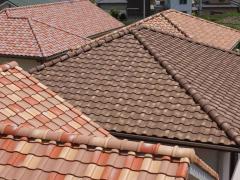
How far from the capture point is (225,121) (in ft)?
33.7

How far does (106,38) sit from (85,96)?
2.92 m

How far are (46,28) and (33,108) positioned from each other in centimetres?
1937

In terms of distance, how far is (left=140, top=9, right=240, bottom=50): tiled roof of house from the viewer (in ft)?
68.7

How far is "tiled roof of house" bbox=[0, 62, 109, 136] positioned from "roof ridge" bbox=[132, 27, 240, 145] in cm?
293

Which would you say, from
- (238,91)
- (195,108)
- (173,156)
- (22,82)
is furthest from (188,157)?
(238,91)

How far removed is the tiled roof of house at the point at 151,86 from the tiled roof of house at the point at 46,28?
32.7ft

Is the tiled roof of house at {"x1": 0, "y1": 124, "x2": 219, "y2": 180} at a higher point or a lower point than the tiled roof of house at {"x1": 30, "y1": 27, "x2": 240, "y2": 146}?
higher

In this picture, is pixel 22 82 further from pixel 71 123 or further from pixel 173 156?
pixel 173 156

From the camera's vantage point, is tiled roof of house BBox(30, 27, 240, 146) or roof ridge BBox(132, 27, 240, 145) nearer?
roof ridge BBox(132, 27, 240, 145)

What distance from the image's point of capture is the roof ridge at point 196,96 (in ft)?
32.5

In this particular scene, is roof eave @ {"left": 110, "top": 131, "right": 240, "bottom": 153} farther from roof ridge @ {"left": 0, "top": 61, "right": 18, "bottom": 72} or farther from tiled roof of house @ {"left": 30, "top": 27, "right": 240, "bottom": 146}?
roof ridge @ {"left": 0, "top": 61, "right": 18, "bottom": 72}

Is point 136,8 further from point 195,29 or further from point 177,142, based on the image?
point 177,142

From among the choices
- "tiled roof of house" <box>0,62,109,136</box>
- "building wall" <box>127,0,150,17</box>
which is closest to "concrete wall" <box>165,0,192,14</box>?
"building wall" <box>127,0,150,17</box>

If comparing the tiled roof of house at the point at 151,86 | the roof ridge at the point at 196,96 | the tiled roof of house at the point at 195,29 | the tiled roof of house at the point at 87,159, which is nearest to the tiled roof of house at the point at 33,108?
the tiled roof of house at the point at 87,159
